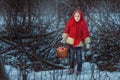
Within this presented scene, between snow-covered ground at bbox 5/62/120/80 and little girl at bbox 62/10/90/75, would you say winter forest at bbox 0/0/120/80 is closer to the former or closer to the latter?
little girl at bbox 62/10/90/75

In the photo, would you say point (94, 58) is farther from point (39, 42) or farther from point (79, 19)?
point (79, 19)

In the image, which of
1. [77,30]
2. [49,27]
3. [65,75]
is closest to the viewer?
[65,75]

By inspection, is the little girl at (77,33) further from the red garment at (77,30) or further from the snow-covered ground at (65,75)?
the snow-covered ground at (65,75)

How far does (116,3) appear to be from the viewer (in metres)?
16.5

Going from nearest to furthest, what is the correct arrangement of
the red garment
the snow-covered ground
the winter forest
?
1. the snow-covered ground
2. the red garment
3. the winter forest

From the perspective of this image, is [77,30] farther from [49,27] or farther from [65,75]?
[49,27]

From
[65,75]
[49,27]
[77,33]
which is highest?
[49,27]

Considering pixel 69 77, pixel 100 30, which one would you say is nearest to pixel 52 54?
pixel 100 30

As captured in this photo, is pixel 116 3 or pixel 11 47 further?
pixel 116 3

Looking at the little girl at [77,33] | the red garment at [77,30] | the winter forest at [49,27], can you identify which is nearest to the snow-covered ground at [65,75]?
the little girl at [77,33]

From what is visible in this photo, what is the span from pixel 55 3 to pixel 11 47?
3.98 meters

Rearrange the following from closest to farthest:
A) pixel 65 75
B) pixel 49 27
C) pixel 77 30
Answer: pixel 65 75 → pixel 77 30 → pixel 49 27

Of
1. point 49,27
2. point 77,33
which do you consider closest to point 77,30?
A: point 77,33

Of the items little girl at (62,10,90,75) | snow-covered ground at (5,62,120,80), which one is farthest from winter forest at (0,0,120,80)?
snow-covered ground at (5,62,120,80)
